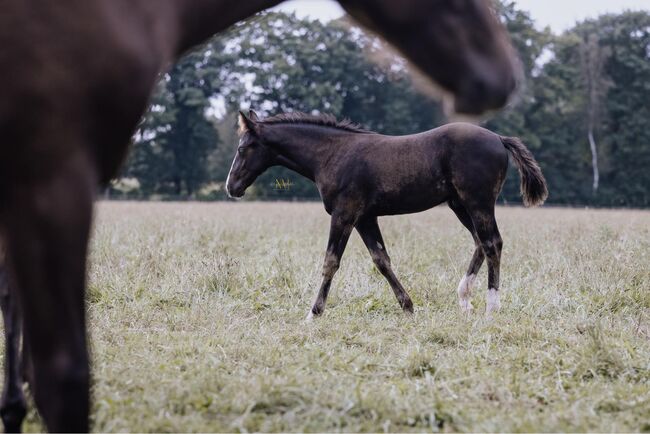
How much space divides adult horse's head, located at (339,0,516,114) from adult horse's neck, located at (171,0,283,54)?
31cm

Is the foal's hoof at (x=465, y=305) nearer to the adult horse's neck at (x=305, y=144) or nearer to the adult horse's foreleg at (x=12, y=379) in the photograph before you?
the adult horse's neck at (x=305, y=144)

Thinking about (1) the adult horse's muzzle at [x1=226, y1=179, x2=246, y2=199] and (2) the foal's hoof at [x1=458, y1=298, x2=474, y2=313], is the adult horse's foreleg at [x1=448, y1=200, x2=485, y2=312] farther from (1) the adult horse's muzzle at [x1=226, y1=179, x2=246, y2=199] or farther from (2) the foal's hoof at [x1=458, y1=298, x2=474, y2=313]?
(1) the adult horse's muzzle at [x1=226, y1=179, x2=246, y2=199]

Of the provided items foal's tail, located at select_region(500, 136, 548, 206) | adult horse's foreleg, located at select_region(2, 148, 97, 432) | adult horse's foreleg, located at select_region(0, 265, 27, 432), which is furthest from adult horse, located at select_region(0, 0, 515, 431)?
foal's tail, located at select_region(500, 136, 548, 206)

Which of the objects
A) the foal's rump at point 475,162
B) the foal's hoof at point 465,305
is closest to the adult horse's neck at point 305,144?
the foal's rump at point 475,162

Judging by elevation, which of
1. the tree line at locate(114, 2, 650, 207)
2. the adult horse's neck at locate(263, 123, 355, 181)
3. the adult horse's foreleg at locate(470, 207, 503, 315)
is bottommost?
the tree line at locate(114, 2, 650, 207)

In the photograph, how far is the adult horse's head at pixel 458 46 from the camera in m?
2.17

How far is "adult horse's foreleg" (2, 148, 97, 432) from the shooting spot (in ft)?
5.08

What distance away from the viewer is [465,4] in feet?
7.23

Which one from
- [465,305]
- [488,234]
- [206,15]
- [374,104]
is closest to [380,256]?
[465,305]

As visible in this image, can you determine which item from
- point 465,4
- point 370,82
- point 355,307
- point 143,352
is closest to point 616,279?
point 355,307

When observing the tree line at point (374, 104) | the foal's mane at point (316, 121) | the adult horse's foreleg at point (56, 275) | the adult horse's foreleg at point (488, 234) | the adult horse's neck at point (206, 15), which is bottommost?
the tree line at point (374, 104)

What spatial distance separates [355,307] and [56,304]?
16.2 ft

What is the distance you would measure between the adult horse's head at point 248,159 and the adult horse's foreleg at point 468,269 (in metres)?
2.08

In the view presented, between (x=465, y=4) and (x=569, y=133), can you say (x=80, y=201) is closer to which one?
(x=465, y=4)
